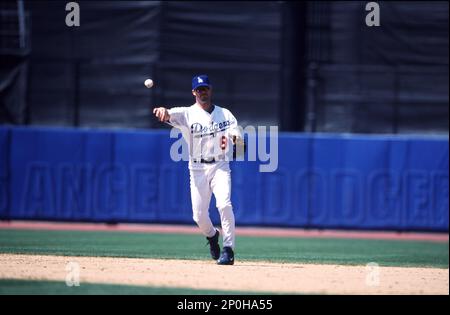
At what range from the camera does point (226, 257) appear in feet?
31.0

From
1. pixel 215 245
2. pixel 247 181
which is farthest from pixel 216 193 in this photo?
pixel 247 181

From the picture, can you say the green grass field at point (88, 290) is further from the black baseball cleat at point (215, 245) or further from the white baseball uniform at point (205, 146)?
the black baseball cleat at point (215, 245)

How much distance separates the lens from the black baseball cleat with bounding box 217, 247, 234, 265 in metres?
9.39

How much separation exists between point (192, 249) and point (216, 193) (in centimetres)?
285

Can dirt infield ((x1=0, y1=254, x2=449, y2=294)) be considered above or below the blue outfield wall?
below

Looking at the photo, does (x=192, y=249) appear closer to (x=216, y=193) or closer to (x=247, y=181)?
(x=216, y=193)

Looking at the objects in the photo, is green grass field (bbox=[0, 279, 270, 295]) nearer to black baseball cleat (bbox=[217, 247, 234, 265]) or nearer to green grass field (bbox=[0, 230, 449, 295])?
green grass field (bbox=[0, 230, 449, 295])

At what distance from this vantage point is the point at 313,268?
9.58 m

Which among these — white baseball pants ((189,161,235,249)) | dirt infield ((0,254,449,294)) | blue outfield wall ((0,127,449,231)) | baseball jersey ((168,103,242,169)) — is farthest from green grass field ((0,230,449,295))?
baseball jersey ((168,103,242,169))

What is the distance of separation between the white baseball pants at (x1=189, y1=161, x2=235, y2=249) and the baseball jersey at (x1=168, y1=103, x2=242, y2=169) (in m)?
0.09

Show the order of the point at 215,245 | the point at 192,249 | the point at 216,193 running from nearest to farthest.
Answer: the point at 216,193, the point at 215,245, the point at 192,249

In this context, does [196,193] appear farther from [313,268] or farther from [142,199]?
[142,199]
